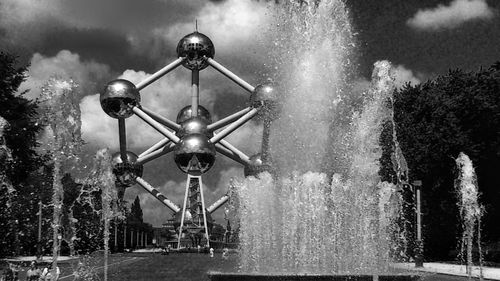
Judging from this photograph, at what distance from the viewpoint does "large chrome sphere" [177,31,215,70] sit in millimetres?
53094

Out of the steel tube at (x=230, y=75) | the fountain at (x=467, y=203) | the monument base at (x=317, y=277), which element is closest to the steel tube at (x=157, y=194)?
the steel tube at (x=230, y=75)

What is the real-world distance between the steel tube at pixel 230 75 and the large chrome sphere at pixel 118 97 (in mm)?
7585

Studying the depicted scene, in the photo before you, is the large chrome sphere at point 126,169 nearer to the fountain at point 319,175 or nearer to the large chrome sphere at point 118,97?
the large chrome sphere at point 118,97

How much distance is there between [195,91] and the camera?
186ft

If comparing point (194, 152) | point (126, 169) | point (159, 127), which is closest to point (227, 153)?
point (159, 127)

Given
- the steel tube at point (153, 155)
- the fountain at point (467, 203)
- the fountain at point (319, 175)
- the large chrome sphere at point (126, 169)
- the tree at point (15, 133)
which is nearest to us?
the fountain at point (319, 175)

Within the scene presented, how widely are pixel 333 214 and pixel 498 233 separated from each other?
24.2m

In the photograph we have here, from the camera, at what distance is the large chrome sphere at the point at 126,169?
176ft

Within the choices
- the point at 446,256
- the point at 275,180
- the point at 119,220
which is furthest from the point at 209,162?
the point at 275,180

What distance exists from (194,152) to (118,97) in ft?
22.5

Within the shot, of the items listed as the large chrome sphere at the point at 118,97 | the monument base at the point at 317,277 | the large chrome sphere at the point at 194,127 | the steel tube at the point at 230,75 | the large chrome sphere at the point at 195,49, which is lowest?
the monument base at the point at 317,277

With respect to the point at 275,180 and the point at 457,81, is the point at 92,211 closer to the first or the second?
the point at 457,81

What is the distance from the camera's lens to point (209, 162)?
164 feet

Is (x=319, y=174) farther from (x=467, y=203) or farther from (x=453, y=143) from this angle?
(x=453, y=143)
